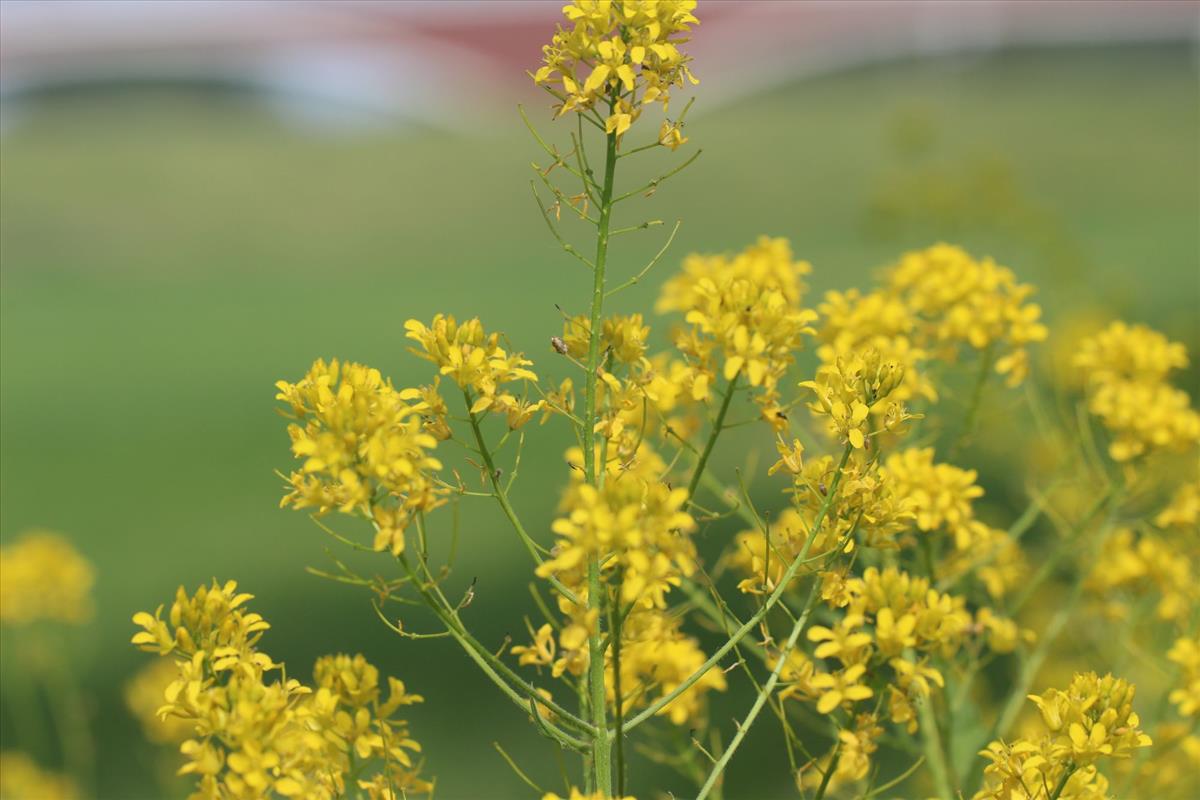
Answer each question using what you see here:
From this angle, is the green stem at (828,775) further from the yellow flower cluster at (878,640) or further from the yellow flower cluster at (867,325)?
the yellow flower cluster at (867,325)

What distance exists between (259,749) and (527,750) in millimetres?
3911

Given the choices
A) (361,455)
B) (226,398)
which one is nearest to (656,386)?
(361,455)

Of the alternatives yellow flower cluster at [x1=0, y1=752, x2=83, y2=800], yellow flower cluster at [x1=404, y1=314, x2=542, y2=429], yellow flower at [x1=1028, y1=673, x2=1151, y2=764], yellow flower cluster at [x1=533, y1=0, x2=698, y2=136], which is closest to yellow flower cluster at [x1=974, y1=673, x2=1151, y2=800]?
yellow flower at [x1=1028, y1=673, x2=1151, y2=764]

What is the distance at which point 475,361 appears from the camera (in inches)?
53.1

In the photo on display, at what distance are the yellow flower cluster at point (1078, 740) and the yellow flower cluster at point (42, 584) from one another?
10.6 feet

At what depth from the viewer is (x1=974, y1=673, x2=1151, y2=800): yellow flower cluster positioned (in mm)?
1299

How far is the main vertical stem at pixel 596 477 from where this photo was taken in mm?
1225

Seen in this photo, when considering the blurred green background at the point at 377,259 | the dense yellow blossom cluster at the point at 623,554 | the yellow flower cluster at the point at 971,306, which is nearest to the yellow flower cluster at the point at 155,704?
the blurred green background at the point at 377,259

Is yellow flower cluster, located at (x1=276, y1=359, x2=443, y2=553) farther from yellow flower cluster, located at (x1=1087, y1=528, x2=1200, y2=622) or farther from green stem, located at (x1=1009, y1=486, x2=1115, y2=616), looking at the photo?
yellow flower cluster, located at (x1=1087, y1=528, x2=1200, y2=622)

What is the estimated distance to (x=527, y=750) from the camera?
4.97m

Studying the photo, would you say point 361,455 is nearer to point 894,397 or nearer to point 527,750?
point 894,397

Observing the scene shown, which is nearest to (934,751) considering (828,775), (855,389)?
(828,775)

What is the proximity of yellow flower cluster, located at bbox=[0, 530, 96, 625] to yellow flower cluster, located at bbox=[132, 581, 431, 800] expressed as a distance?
2674 millimetres

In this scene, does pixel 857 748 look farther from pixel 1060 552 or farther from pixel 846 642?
pixel 1060 552
